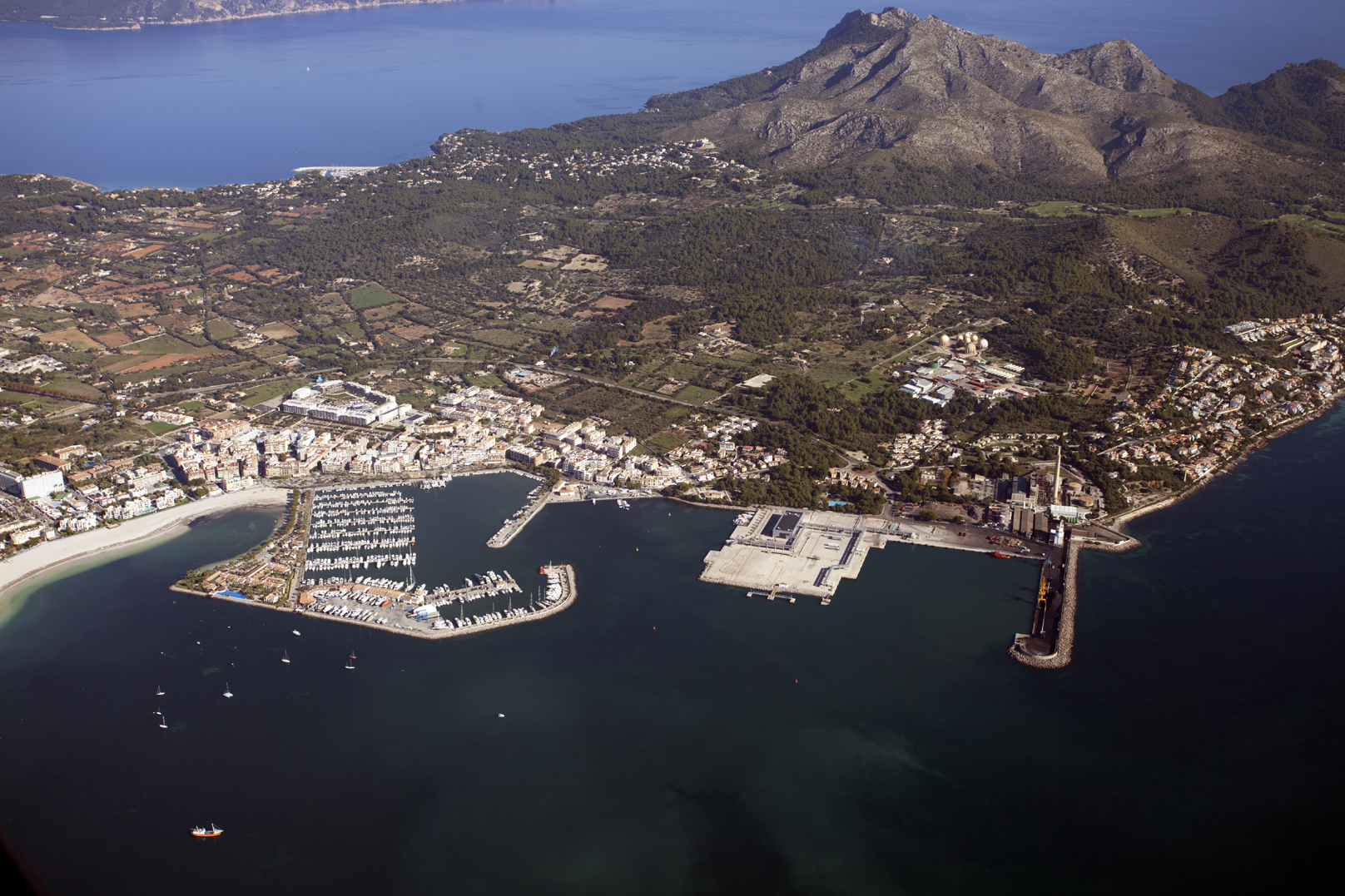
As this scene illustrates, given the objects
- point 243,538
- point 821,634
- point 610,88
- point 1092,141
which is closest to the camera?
point 821,634

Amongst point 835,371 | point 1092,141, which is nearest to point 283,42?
point 1092,141

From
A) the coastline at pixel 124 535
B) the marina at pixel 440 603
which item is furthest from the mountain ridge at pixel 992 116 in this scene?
the marina at pixel 440 603

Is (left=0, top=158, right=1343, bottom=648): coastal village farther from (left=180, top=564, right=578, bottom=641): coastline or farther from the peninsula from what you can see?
(left=180, top=564, right=578, bottom=641): coastline

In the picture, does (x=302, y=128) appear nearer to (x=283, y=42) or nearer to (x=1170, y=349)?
(x=283, y=42)

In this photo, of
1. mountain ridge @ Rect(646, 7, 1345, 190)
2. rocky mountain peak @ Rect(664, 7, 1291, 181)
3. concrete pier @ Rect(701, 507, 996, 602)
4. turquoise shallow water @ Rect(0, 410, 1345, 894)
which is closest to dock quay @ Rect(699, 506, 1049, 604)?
concrete pier @ Rect(701, 507, 996, 602)

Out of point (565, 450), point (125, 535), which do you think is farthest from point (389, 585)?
point (125, 535)

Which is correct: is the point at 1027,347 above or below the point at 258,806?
above

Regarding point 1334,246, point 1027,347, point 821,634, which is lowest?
point 821,634
